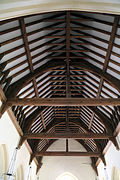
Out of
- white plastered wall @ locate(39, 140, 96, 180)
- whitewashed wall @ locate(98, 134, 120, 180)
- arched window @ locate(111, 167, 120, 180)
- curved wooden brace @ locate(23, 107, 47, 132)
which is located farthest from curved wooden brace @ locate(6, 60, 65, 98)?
white plastered wall @ locate(39, 140, 96, 180)

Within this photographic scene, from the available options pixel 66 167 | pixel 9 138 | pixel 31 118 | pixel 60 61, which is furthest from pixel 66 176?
pixel 60 61

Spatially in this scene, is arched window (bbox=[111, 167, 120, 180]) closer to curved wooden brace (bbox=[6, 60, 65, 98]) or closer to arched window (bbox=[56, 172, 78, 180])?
arched window (bbox=[56, 172, 78, 180])

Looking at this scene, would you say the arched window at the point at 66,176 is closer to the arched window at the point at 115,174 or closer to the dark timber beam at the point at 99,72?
the arched window at the point at 115,174

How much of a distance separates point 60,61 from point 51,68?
0.61m

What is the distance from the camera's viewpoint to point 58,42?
6.52 meters

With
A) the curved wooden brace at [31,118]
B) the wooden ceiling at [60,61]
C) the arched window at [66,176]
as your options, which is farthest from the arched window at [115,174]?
the curved wooden brace at [31,118]

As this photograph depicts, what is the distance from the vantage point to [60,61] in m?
7.29

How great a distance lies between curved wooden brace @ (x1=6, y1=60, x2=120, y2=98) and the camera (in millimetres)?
6158

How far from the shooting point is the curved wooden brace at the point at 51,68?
6158 millimetres

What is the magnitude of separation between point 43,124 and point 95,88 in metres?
4.36

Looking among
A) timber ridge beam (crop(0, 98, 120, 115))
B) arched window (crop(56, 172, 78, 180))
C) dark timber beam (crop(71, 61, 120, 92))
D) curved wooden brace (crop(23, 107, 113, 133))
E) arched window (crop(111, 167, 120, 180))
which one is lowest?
arched window (crop(111, 167, 120, 180))

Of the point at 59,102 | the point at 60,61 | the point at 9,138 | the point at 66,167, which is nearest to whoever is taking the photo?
the point at 59,102

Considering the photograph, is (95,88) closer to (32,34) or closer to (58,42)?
(58,42)

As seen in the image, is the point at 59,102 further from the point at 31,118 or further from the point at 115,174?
the point at 115,174
